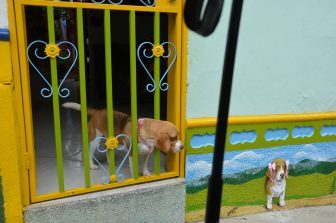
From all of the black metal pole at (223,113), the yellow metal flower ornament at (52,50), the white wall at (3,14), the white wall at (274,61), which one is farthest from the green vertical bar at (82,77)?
the black metal pole at (223,113)

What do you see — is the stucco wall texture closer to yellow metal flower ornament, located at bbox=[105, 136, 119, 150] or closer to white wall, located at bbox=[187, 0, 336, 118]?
yellow metal flower ornament, located at bbox=[105, 136, 119, 150]

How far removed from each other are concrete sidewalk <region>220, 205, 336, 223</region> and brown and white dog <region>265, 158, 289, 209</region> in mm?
145

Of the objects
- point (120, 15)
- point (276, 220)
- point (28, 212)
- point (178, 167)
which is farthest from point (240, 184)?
point (120, 15)

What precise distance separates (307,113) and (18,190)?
2.88m

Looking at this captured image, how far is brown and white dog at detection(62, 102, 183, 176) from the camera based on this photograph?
298 cm

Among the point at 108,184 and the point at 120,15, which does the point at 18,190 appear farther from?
the point at 120,15

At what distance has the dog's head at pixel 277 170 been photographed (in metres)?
3.58

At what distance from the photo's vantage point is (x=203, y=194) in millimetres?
3383

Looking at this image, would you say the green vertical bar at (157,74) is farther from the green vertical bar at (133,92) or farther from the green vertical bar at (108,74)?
the green vertical bar at (108,74)

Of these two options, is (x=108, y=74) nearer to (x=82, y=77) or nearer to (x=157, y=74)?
(x=82, y=77)

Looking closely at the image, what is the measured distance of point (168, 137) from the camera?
298 centimetres

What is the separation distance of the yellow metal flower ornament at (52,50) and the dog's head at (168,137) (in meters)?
1.03

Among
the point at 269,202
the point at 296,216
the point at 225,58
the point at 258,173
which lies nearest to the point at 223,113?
the point at 225,58

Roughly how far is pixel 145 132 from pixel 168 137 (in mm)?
219
